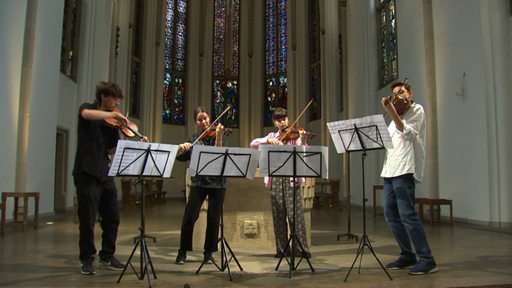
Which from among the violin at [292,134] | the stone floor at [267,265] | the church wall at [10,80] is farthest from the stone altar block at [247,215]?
the church wall at [10,80]

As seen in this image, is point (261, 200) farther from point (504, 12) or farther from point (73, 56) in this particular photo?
point (73, 56)

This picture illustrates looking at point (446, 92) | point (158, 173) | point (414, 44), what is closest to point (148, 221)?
point (158, 173)

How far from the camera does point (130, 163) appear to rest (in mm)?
3824

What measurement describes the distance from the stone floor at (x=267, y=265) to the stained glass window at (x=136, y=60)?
13.4 metres

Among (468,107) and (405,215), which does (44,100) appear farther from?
(468,107)

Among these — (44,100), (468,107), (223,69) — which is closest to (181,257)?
(44,100)

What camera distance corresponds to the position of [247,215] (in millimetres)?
6250

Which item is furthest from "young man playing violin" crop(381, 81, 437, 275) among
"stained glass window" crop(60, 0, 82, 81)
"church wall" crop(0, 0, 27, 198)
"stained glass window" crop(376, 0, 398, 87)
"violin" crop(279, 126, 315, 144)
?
"stained glass window" crop(60, 0, 82, 81)

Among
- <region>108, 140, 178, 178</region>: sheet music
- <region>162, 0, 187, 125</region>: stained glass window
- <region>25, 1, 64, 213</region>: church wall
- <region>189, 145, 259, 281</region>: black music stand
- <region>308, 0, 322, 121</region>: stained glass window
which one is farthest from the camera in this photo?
<region>162, 0, 187, 125</region>: stained glass window

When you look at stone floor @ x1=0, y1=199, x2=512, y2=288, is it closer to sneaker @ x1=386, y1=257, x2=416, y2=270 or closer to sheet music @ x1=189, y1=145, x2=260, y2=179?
sneaker @ x1=386, y1=257, x2=416, y2=270

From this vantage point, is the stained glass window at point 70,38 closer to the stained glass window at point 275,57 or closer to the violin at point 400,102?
the violin at point 400,102

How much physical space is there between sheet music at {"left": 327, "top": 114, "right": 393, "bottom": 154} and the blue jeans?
0.43 meters

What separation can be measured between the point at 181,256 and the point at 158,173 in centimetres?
130

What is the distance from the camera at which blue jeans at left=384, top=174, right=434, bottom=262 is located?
13.9 feet
